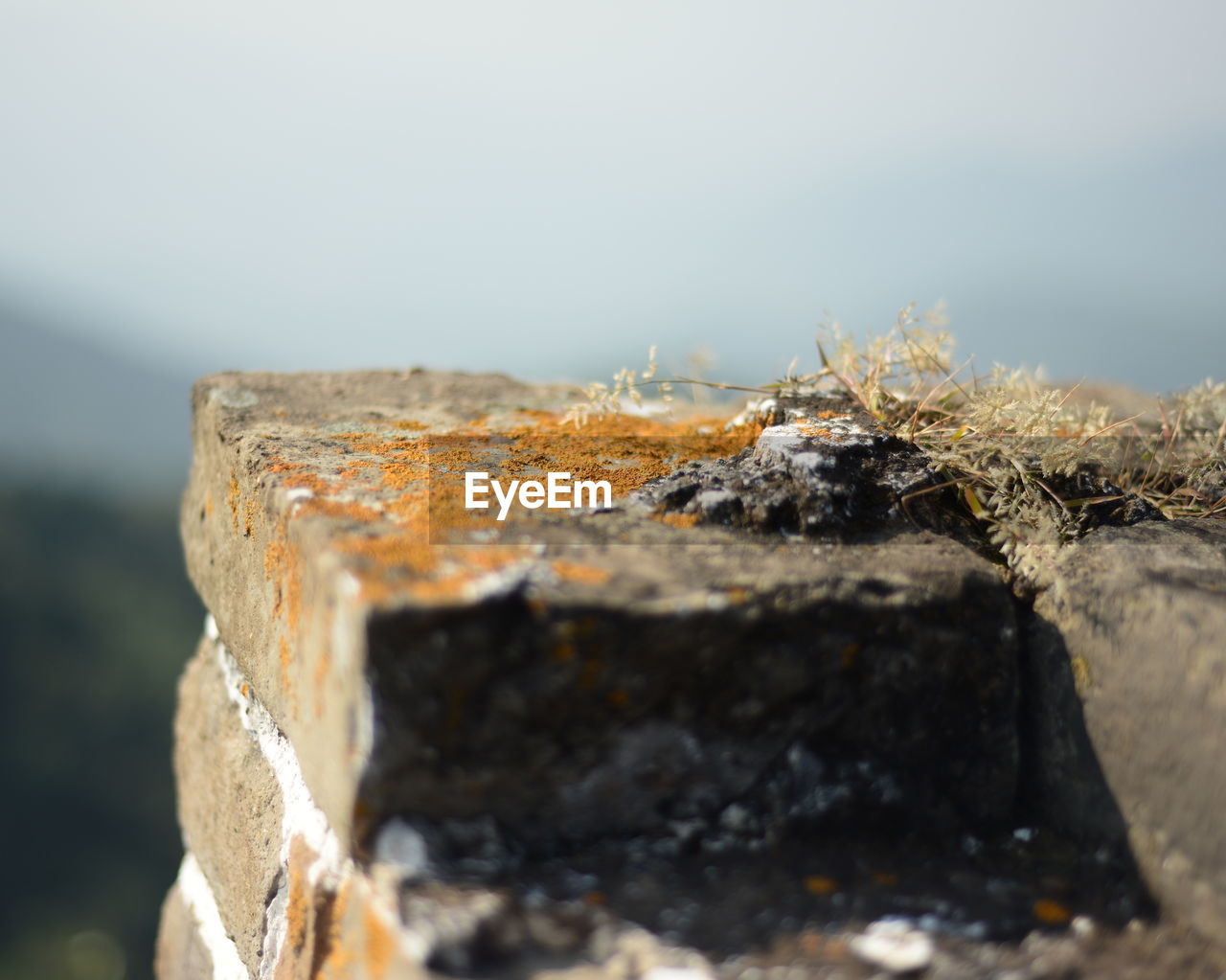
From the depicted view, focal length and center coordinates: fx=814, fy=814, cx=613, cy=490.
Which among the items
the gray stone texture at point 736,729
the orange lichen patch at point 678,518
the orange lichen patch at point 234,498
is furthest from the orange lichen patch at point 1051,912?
the orange lichen patch at point 234,498

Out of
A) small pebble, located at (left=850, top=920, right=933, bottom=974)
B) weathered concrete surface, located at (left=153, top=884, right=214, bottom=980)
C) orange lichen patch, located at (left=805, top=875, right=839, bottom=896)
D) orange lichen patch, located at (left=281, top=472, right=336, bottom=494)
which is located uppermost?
orange lichen patch, located at (left=281, top=472, right=336, bottom=494)

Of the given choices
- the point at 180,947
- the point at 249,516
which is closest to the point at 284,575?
the point at 249,516

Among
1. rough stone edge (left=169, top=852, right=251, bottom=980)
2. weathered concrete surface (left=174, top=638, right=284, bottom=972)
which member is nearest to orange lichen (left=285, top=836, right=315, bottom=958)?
weathered concrete surface (left=174, top=638, right=284, bottom=972)

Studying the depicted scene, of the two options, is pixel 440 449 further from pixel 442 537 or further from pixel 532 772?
pixel 532 772

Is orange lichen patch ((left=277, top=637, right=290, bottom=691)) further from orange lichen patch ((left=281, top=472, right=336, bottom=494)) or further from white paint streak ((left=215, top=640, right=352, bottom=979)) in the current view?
orange lichen patch ((left=281, top=472, right=336, bottom=494))

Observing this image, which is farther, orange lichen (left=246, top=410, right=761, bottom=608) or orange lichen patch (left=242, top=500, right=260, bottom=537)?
orange lichen patch (left=242, top=500, right=260, bottom=537)

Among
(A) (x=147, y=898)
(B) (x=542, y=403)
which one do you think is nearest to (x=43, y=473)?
→ (A) (x=147, y=898)

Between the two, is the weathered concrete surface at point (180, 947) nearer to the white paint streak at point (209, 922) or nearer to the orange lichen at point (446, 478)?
the white paint streak at point (209, 922)
